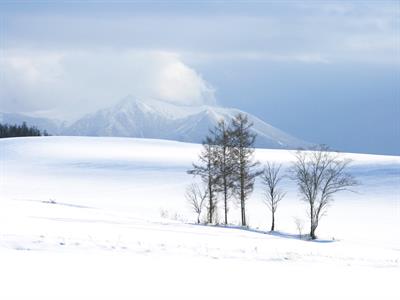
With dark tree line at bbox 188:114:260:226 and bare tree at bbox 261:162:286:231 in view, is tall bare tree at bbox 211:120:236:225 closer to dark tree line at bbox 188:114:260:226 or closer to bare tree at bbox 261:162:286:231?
dark tree line at bbox 188:114:260:226

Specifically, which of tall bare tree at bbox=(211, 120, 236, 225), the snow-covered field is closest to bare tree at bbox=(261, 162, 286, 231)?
the snow-covered field

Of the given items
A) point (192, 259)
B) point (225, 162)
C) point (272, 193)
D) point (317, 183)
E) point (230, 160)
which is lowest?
point (192, 259)

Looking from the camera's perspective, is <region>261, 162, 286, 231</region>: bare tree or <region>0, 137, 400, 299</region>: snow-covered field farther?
<region>261, 162, 286, 231</region>: bare tree

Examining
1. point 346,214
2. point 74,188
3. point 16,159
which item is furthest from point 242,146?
point 16,159

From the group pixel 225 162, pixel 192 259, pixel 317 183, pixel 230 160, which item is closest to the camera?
pixel 192 259

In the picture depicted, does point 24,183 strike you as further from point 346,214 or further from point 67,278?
point 67,278

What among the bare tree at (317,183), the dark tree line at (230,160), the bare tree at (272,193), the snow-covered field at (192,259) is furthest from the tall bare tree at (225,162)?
the snow-covered field at (192,259)

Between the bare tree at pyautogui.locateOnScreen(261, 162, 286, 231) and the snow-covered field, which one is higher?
the bare tree at pyautogui.locateOnScreen(261, 162, 286, 231)

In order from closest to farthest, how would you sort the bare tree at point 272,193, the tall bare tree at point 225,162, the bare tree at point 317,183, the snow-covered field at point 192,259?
the snow-covered field at point 192,259 → the bare tree at point 317,183 → the bare tree at point 272,193 → the tall bare tree at point 225,162

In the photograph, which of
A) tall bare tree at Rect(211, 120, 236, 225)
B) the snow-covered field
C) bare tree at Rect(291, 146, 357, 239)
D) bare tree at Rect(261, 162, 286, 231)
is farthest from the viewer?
tall bare tree at Rect(211, 120, 236, 225)

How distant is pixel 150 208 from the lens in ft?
221

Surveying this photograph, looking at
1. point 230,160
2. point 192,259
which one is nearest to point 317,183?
point 230,160

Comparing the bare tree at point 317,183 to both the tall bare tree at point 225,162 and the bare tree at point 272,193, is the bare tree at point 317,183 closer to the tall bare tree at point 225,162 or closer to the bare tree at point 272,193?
the bare tree at point 272,193

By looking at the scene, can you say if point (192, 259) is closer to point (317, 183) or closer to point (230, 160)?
point (230, 160)
